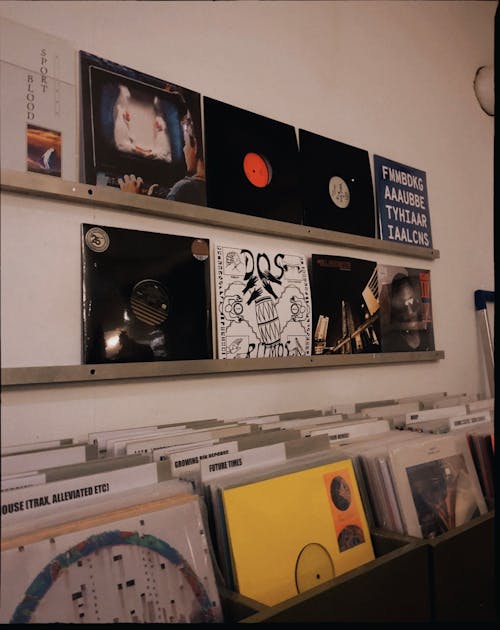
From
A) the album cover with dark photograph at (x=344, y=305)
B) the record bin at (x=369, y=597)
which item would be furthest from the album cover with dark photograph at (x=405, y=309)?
the record bin at (x=369, y=597)

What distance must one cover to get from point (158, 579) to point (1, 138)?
963mm

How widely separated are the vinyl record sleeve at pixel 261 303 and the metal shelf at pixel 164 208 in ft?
0.25

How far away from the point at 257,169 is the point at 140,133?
1.28ft

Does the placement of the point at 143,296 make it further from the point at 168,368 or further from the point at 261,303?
the point at 261,303

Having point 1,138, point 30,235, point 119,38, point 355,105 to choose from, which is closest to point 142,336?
point 30,235

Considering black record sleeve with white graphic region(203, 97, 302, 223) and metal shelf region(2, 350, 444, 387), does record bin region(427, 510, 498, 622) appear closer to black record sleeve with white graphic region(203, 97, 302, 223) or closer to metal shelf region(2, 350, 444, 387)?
metal shelf region(2, 350, 444, 387)

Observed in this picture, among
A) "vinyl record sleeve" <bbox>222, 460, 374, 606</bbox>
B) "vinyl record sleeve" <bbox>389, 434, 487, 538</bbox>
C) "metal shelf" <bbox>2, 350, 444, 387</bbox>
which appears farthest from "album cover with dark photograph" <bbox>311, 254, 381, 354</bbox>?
"vinyl record sleeve" <bbox>222, 460, 374, 606</bbox>

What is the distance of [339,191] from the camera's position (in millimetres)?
1799

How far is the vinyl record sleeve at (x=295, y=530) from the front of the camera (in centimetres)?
86

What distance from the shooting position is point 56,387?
1.17 meters

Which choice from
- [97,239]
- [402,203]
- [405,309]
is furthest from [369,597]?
[402,203]

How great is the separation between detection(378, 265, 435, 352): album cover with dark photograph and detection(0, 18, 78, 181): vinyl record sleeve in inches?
46.8

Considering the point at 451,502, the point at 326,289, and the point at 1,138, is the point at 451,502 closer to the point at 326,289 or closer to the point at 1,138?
the point at 326,289

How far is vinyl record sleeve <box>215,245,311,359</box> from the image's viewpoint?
1.46 m
